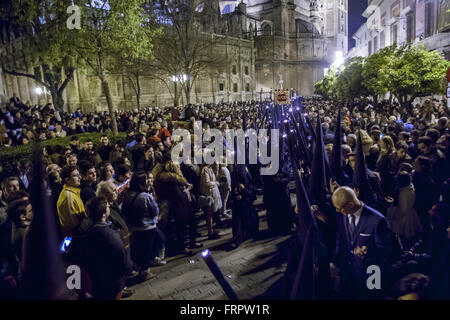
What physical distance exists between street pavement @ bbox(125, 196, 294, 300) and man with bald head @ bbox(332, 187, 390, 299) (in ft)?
4.35

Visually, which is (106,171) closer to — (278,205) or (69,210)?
(69,210)

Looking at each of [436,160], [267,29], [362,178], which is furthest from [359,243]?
[267,29]

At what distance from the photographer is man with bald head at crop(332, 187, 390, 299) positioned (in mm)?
3623

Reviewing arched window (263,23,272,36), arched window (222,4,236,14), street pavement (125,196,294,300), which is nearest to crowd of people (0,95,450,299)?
street pavement (125,196,294,300)

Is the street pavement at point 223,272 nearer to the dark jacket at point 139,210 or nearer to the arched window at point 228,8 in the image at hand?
the dark jacket at point 139,210

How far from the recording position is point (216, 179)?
7.05 meters

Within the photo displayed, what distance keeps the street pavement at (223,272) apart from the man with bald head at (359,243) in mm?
1326

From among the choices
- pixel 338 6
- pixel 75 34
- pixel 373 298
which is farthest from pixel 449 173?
pixel 338 6

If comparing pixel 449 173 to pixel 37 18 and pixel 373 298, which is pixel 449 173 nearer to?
pixel 373 298

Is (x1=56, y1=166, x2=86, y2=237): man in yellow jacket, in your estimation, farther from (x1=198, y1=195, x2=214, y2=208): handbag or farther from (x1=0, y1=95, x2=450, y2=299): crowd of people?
(x1=198, y1=195, x2=214, y2=208): handbag

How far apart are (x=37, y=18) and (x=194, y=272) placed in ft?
44.0

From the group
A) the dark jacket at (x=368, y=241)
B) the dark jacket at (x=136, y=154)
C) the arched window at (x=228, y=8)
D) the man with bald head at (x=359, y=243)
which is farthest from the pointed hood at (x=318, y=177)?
the arched window at (x=228, y=8)

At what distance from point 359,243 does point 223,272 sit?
230 centimetres

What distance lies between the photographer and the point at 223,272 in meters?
5.14
